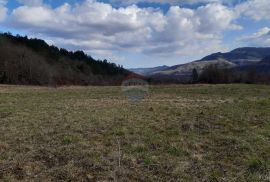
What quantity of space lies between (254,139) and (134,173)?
15.3ft

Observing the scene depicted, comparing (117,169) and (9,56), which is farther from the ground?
(9,56)

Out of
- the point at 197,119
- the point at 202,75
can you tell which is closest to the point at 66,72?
the point at 202,75

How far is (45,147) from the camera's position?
9367 mm

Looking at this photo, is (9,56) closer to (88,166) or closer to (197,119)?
(197,119)

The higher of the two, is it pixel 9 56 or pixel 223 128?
pixel 9 56

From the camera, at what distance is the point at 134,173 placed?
7195 millimetres

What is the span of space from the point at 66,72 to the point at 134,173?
89.7 m

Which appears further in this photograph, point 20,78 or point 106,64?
point 106,64

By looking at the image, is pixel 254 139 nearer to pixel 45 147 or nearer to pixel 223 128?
pixel 223 128

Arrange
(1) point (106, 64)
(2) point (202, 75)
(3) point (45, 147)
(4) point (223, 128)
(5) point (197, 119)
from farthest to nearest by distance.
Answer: (1) point (106, 64), (2) point (202, 75), (5) point (197, 119), (4) point (223, 128), (3) point (45, 147)

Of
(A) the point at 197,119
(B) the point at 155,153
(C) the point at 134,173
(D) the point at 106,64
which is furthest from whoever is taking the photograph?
(D) the point at 106,64

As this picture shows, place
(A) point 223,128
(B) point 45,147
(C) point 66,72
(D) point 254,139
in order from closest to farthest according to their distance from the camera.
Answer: (B) point 45,147
(D) point 254,139
(A) point 223,128
(C) point 66,72

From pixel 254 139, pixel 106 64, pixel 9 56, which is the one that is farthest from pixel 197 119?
→ pixel 106 64

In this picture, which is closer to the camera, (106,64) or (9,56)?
(9,56)
